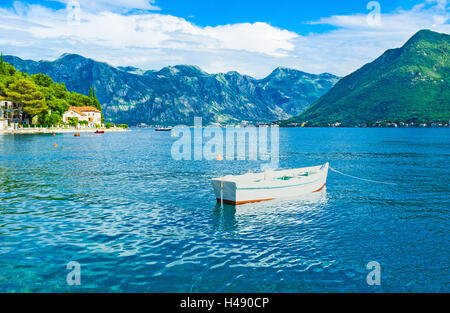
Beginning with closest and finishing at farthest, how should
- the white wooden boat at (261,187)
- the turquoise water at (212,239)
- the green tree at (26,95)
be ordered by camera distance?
the turquoise water at (212,239), the white wooden boat at (261,187), the green tree at (26,95)

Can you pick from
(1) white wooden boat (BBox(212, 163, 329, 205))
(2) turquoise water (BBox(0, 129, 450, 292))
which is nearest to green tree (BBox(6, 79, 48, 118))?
(2) turquoise water (BBox(0, 129, 450, 292))

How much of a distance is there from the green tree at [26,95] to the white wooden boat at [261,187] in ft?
600

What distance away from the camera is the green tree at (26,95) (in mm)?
181125

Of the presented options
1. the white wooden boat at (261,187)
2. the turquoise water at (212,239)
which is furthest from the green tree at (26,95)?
the white wooden boat at (261,187)

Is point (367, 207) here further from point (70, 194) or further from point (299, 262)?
point (70, 194)

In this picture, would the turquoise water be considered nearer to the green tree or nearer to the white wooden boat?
the white wooden boat

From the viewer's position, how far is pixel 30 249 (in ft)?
74.2

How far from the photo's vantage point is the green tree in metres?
181

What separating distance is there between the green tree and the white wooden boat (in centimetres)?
18288

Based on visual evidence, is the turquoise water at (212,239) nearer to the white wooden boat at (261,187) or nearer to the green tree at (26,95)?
the white wooden boat at (261,187)
